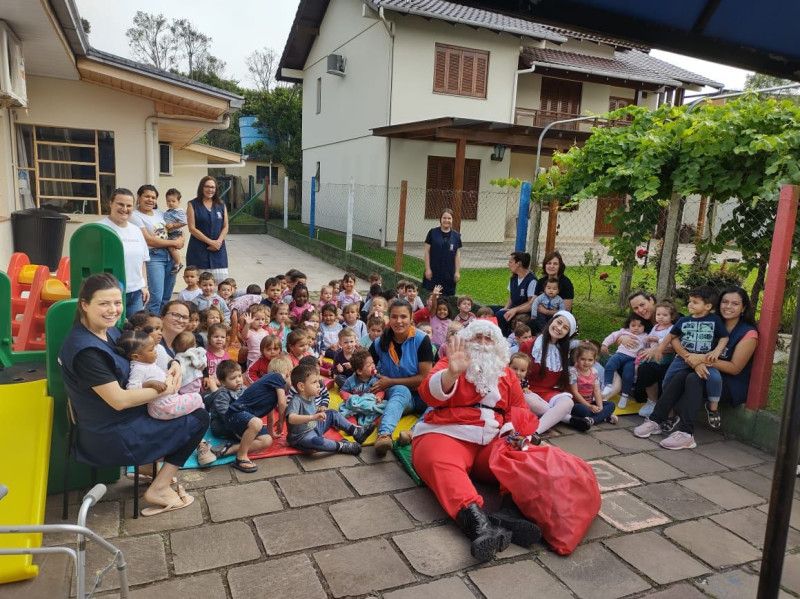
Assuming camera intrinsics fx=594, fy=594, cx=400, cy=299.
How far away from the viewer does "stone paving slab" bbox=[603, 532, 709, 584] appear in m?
3.05

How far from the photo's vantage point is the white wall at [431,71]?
647 inches

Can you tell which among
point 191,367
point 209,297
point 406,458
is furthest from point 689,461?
point 209,297

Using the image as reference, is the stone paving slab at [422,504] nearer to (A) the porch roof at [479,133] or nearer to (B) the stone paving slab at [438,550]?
(B) the stone paving slab at [438,550]

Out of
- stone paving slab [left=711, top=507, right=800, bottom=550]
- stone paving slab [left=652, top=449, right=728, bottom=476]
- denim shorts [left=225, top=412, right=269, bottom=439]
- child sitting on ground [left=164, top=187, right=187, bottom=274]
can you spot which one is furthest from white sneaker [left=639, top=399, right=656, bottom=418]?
child sitting on ground [left=164, top=187, right=187, bottom=274]

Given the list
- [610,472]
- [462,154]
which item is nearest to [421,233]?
[462,154]

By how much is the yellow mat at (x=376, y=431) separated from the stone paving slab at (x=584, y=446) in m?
1.17

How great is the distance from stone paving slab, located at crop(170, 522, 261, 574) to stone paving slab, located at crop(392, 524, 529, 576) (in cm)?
80

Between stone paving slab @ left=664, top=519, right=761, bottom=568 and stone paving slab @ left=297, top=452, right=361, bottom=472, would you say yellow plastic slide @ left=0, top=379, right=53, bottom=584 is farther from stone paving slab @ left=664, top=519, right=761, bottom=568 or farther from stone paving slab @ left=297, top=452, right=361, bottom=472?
stone paving slab @ left=664, top=519, right=761, bottom=568

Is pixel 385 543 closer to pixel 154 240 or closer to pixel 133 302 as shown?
pixel 133 302

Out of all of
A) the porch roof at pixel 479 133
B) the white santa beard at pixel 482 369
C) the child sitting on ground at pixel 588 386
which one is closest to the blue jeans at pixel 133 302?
the white santa beard at pixel 482 369

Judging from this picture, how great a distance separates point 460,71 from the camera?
56.5ft

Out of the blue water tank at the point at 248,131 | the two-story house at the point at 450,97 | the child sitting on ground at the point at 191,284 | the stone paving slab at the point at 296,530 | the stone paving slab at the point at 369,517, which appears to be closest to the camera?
the stone paving slab at the point at 296,530

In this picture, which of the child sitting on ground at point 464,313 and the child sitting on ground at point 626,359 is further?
the child sitting on ground at point 464,313

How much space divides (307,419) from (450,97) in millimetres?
14798
